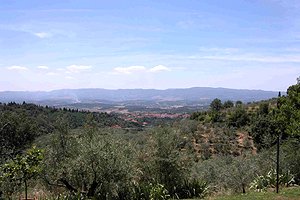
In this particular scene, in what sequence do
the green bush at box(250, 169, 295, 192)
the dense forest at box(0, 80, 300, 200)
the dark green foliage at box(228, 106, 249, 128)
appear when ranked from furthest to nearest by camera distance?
the dark green foliage at box(228, 106, 249, 128) < the green bush at box(250, 169, 295, 192) < the dense forest at box(0, 80, 300, 200)

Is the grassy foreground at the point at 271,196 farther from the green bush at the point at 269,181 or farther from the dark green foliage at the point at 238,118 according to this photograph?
the dark green foliage at the point at 238,118

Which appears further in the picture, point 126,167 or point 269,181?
point 269,181

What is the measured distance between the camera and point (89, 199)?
39.3 feet

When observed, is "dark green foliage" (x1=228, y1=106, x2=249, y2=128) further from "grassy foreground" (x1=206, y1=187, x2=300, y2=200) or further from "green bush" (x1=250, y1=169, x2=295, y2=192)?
"grassy foreground" (x1=206, y1=187, x2=300, y2=200)

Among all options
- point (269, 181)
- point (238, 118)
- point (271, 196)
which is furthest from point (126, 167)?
point (238, 118)

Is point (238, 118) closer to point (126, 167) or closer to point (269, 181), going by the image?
point (269, 181)

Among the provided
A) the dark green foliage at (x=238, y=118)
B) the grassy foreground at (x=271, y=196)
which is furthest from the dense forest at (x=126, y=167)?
the dark green foliage at (x=238, y=118)

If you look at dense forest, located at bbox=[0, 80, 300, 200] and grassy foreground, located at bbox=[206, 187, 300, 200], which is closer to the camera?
grassy foreground, located at bbox=[206, 187, 300, 200]

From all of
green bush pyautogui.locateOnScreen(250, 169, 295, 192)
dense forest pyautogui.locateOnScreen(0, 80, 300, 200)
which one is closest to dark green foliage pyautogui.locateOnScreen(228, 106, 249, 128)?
dense forest pyautogui.locateOnScreen(0, 80, 300, 200)

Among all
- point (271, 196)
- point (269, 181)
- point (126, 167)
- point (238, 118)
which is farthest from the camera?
point (238, 118)

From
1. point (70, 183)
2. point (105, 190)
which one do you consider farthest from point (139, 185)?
point (70, 183)

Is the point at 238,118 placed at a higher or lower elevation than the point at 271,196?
higher

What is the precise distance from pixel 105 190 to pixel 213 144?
30.7m

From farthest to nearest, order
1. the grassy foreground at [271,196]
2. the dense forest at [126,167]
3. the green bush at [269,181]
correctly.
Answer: the green bush at [269,181] < the dense forest at [126,167] < the grassy foreground at [271,196]
